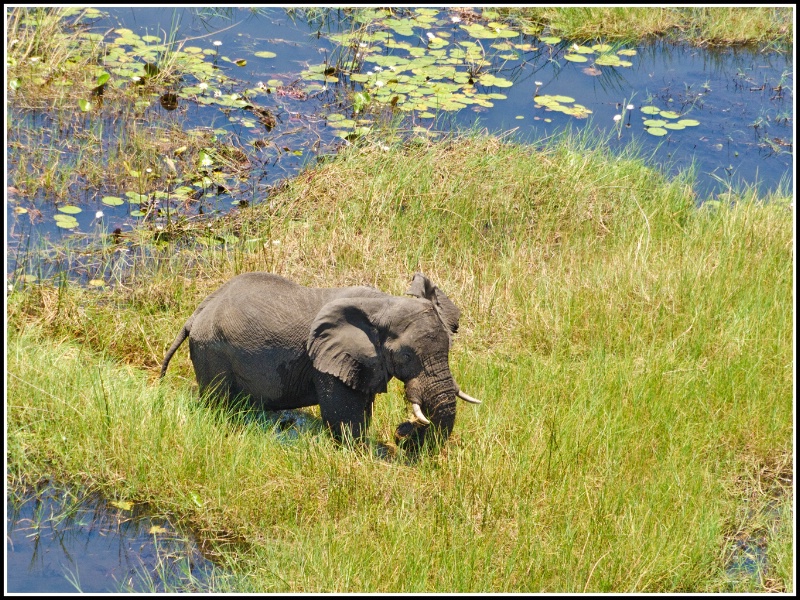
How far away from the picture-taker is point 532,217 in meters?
8.83

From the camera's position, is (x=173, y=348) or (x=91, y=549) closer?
(x=91, y=549)

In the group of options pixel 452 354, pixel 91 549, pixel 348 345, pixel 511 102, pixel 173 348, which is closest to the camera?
pixel 91 549

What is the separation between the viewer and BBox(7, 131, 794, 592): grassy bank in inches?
213

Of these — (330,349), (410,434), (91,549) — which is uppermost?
(330,349)

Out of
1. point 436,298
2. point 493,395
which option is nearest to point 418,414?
point 436,298

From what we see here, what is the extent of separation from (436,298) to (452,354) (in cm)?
122

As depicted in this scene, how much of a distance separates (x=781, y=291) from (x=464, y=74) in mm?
4706

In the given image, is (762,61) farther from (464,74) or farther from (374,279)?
(374,279)

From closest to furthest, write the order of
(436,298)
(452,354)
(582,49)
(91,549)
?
(91,549) < (436,298) < (452,354) < (582,49)

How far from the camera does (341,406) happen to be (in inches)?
237

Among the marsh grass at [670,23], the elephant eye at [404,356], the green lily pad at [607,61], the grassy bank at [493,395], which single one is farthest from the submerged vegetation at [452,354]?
the marsh grass at [670,23]

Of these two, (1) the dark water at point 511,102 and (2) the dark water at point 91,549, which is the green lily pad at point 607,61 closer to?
(1) the dark water at point 511,102

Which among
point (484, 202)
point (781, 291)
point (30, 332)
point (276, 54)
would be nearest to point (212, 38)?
point (276, 54)

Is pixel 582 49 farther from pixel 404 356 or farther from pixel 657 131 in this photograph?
pixel 404 356
